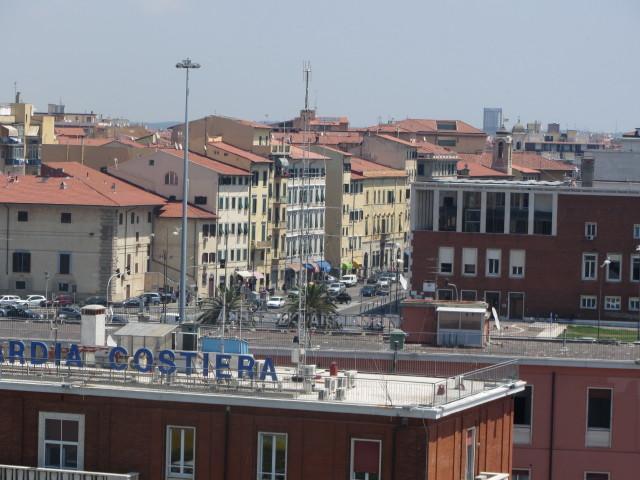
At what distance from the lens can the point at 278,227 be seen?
5133 inches

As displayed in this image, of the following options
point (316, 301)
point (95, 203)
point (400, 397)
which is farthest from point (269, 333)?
point (95, 203)

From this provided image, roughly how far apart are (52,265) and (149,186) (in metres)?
10.9

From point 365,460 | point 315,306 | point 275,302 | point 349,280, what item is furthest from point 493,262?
point 365,460

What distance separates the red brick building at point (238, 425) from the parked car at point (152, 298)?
69532mm

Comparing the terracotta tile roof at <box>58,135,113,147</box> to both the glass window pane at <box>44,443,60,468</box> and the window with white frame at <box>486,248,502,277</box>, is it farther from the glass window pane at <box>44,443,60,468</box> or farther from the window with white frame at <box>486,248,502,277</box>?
the glass window pane at <box>44,443,60,468</box>

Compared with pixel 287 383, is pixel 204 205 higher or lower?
higher

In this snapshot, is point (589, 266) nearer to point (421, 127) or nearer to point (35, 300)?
point (35, 300)

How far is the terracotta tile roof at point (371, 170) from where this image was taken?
145 meters

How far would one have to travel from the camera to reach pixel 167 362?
3328 cm

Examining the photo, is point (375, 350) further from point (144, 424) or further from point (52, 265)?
point (52, 265)

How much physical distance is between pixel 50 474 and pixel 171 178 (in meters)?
88.3

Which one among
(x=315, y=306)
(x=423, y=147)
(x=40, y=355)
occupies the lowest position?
(x=315, y=306)

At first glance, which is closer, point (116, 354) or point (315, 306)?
point (116, 354)

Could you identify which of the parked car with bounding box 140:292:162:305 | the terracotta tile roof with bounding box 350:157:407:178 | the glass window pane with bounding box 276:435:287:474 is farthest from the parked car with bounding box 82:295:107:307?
the glass window pane with bounding box 276:435:287:474
